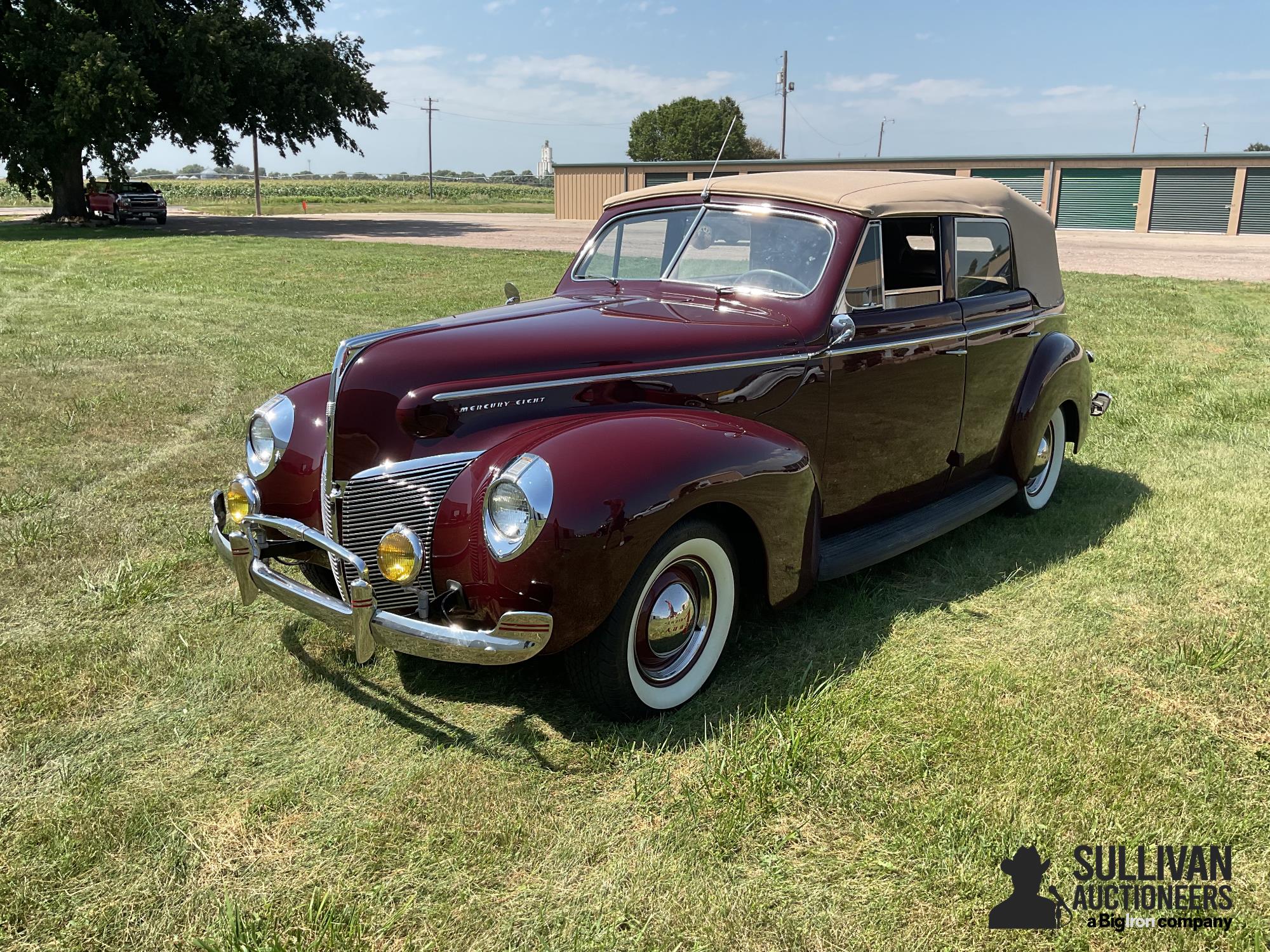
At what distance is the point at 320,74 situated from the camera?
30203 millimetres

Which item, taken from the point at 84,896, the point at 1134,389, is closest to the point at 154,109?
the point at 1134,389

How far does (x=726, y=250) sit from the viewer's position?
416 centimetres

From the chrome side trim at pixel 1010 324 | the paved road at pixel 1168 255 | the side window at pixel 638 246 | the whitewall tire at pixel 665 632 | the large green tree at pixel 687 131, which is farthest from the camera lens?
the large green tree at pixel 687 131

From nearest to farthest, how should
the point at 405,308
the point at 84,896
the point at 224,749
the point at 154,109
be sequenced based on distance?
1. the point at 84,896
2. the point at 224,749
3. the point at 405,308
4. the point at 154,109

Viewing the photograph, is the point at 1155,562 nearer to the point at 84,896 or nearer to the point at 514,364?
the point at 514,364

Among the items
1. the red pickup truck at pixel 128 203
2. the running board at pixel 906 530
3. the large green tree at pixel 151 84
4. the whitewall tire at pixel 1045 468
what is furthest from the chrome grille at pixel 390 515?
the red pickup truck at pixel 128 203

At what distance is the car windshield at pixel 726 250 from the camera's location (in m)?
3.96

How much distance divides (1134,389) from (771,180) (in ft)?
18.6

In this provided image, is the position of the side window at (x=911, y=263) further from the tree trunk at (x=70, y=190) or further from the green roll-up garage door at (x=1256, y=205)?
the green roll-up garage door at (x=1256, y=205)

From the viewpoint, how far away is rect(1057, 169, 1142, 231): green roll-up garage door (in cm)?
3806

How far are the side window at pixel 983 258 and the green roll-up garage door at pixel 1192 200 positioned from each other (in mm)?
38773

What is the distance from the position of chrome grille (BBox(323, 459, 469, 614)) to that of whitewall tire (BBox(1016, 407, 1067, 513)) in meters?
3.49

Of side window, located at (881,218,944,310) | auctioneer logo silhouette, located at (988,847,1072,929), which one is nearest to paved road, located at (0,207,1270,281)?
side window, located at (881,218,944,310)

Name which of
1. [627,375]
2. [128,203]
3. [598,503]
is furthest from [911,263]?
[128,203]
